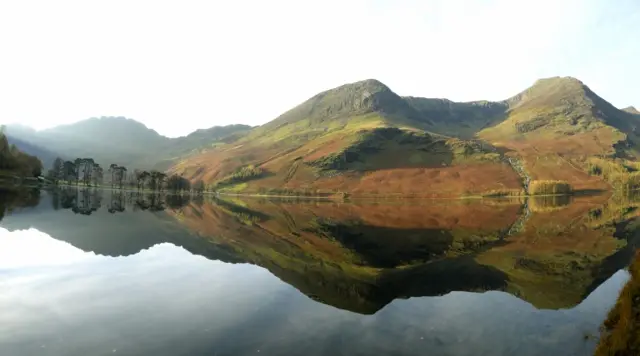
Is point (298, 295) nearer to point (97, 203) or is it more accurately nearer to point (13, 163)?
point (97, 203)

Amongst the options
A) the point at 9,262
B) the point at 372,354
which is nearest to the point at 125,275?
the point at 9,262

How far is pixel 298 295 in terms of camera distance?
2784 cm

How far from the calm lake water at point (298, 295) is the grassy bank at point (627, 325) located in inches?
126

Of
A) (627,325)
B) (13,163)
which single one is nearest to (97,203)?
(13,163)

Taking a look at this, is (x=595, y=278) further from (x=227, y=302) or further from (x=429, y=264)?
(x=227, y=302)

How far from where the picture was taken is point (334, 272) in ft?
115

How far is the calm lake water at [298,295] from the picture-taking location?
61.1ft

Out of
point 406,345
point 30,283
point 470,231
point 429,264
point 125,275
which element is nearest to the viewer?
point 406,345

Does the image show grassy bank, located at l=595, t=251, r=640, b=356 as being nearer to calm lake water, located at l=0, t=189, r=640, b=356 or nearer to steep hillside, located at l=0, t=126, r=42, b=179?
calm lake water, located at l=0, t=189, r=640, b=356

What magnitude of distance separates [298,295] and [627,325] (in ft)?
62.6

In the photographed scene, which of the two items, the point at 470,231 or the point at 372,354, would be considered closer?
the point at 372,354

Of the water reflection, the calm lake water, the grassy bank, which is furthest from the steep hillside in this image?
the grassy bank

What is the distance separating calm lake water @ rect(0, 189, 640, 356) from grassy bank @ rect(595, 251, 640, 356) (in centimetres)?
320

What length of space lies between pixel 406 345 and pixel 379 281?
13135 millimetres
